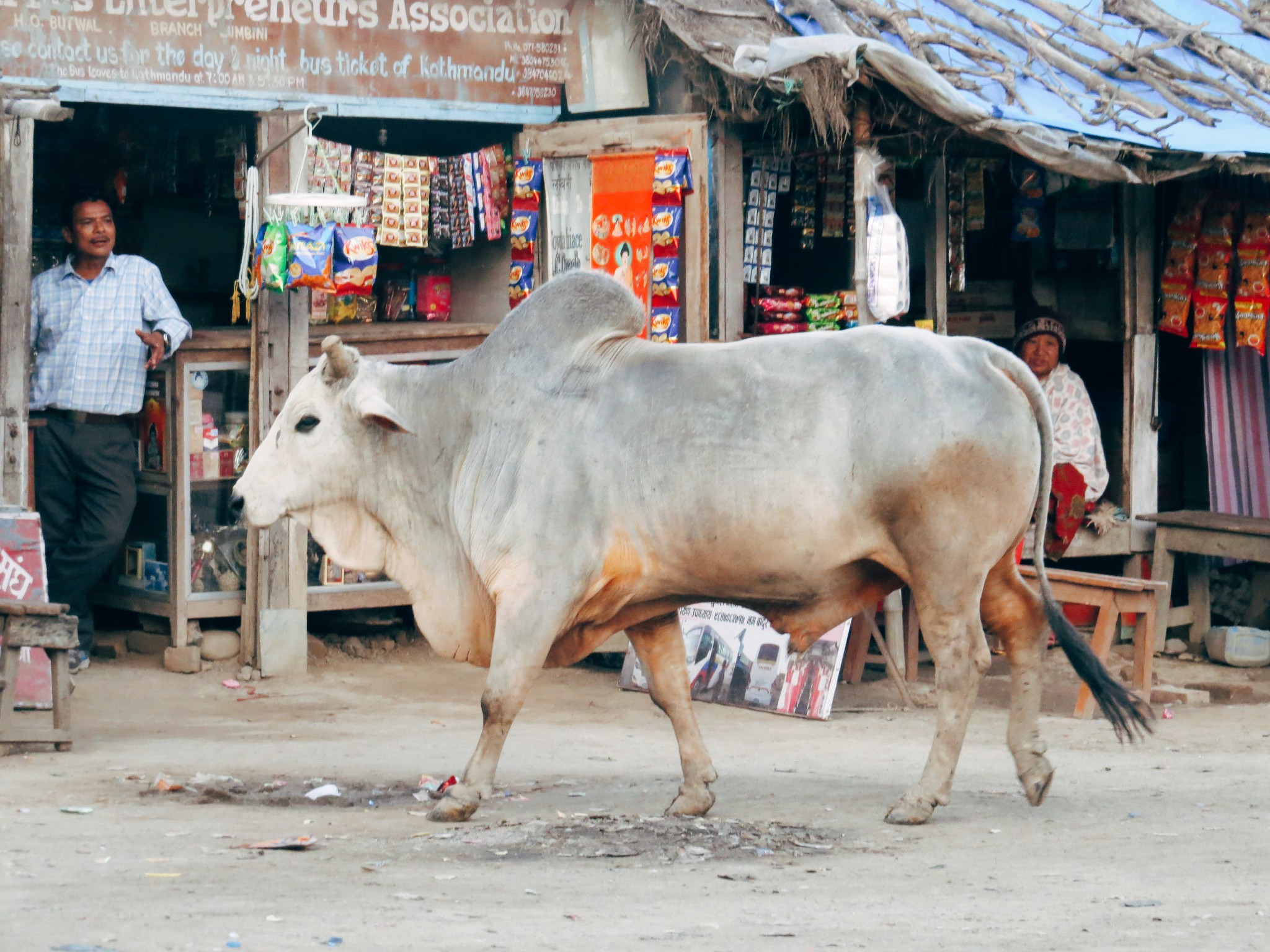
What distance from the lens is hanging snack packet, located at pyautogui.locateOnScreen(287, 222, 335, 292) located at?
25.9ft

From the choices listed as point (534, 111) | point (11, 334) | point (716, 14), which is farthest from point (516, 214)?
point (11, 334)

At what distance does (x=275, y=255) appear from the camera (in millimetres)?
7945

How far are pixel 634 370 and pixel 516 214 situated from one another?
10.7 ft

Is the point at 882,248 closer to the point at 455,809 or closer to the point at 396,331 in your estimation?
the point at 396,331

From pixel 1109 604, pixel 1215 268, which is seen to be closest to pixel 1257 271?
pixel 1215 268

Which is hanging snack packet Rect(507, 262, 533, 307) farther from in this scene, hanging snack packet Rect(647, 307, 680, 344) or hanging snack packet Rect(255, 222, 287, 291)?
hanging snack packet Rect(255, 222, 287, 291)

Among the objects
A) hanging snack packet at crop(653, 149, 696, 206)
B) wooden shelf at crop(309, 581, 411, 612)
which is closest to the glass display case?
wooden shelf at crop(309, 581, 411, 612)

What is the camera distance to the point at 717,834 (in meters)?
5.53

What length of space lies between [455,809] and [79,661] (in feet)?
10.7

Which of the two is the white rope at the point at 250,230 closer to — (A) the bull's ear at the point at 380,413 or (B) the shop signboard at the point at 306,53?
(B) the shop signboard at the point at 306,53

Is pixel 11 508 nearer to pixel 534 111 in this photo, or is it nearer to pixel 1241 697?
pixel 534 111

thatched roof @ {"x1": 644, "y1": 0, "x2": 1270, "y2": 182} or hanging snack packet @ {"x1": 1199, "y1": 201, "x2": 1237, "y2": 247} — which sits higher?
thatched roof @ {"x1": 644, "y1": 0, "x2": 1270, "y2": 182}

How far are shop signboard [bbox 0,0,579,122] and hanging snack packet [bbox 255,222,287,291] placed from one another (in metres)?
0.65

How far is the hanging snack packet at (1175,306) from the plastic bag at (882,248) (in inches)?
84.4
